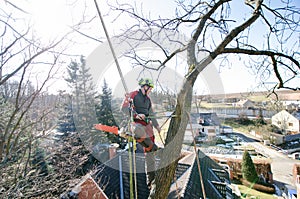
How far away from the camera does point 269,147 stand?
17156 millimetres

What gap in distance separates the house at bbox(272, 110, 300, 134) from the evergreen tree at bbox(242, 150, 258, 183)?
12100mm

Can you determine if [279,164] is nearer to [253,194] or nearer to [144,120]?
[253,194]

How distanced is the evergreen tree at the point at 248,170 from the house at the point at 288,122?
12.1m

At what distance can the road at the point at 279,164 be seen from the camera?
11.8 m

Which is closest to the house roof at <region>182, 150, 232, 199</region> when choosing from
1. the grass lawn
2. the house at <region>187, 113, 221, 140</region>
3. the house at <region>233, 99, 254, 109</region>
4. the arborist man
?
the grass lawn

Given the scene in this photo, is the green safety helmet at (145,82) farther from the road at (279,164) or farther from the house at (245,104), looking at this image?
the house at (245,104)

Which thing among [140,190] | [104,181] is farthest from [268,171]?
[104,181]

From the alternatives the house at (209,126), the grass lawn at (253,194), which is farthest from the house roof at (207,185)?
the house at (209,126)

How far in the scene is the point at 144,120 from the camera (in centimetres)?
233

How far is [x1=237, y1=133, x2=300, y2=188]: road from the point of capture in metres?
11.8

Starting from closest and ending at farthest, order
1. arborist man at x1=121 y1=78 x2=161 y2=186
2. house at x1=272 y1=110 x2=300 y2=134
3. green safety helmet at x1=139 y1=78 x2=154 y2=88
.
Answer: arborist man at x1=121 y1=78 x2=161 y2=186 < green safety helmet at x1=139 y1=78 x2=154 y2=88 < house at x1=272 y1=110 x2=300 y2=134

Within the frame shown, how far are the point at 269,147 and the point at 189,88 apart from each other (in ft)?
62.6

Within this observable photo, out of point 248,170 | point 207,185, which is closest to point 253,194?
A: point 248,170

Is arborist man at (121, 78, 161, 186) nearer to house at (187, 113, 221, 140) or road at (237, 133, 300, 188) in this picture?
road at (237, 133, 300, 188)
